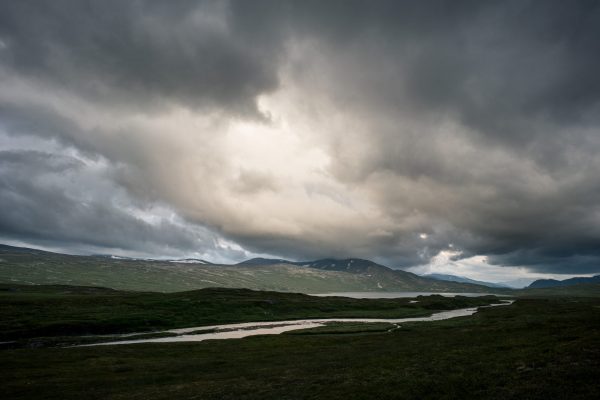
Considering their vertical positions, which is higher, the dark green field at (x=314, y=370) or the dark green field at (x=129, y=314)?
the dark green field at (x=314, y=370)

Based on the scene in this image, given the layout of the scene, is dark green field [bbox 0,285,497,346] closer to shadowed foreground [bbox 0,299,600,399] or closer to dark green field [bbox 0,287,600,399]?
dark green field [bbox 0,287,600,399]

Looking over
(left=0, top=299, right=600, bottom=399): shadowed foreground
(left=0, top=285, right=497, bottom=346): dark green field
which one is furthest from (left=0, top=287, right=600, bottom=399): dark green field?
(left=0, top=285, right=497, bottom=346): dark green field

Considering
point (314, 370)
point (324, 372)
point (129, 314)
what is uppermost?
point (324, 372)

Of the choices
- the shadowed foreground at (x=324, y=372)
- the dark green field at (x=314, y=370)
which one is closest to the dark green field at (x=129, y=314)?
the dark green field at (x=314, y=370)

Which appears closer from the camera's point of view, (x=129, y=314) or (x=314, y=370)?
(x=314, y=370)

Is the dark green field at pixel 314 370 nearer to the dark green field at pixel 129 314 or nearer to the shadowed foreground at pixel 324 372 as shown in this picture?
the shadowed foreground at pixel 324 372

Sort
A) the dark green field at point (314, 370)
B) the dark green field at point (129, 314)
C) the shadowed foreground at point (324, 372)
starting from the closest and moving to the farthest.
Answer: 1. the shadowed foreground at point (324, 372)
2. the dark green field at point (314, 370)
3. the dark green field at point (129, 314)

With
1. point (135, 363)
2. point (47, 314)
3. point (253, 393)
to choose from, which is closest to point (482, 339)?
point (253, 393)

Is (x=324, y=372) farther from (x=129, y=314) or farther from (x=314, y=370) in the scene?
(x=129, y=314)

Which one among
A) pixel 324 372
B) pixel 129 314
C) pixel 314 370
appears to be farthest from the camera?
pixel 129 314

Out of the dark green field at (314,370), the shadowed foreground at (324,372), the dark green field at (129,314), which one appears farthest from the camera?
the dark green field at (129,314)

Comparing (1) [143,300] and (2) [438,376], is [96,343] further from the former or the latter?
(2) [438,376]

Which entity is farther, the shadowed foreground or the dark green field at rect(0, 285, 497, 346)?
the dark green field at rect(0, 285, 497, 346)

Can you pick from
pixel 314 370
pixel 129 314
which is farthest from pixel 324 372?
pixel 129 314
